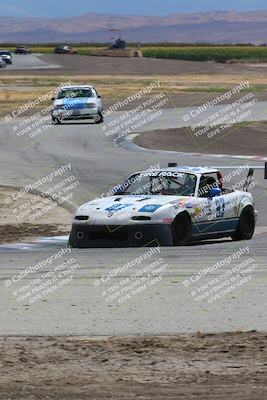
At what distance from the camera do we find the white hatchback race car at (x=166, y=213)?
15500 millimetres

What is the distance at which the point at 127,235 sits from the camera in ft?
50.8

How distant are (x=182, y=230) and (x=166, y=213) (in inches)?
20.2

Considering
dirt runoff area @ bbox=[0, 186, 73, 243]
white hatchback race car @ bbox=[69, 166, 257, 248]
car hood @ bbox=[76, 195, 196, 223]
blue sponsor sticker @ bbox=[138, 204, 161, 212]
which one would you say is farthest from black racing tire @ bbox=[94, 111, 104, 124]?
blue sponsor sticker @ bbox=[138, 204, 161, 212]

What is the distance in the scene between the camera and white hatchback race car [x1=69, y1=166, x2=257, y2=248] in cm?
1550

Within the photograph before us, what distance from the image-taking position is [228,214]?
1705 centimetres

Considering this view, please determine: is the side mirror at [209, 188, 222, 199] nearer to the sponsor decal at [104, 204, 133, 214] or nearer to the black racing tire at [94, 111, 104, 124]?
the sponsor decal at [104, 204, 133, 214]

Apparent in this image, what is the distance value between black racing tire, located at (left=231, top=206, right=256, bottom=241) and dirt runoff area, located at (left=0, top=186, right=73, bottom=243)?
9.83 feet

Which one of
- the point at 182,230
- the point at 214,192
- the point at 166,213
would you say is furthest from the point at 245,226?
the point at 166,213

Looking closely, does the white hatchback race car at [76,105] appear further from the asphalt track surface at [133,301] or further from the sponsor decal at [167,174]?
the sponsor decal at [167,174]

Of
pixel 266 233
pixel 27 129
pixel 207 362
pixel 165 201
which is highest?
pixel 207 362

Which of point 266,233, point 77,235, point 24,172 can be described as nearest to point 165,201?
point 77,235

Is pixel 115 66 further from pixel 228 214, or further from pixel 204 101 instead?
pixel 228 214

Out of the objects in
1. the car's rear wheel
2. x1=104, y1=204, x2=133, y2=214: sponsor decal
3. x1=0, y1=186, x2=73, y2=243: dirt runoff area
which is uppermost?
x1=104, y1=204, x2=133, y2=214: sponsor decal

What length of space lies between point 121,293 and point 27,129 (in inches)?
1259
